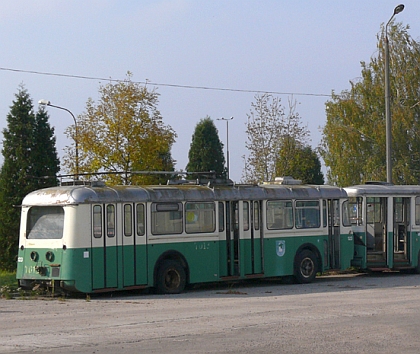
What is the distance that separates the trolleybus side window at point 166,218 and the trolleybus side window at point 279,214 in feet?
9.85

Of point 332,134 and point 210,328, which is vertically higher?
point 332,134

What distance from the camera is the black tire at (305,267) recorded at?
24453 mm

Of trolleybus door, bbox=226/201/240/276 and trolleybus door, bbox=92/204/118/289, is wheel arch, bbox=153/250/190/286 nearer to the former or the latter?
trolleybus door, bbox=92/204/118/289

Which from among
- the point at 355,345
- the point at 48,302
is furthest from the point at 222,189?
the point at 355,345

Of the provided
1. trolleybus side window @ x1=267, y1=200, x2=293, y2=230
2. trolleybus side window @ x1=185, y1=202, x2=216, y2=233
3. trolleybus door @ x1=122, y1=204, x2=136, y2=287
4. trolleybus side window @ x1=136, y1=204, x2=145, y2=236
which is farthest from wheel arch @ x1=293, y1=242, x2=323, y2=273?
trolleybus door @ x1=122, y1=204, x2=136, y2=287

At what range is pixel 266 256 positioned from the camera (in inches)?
931

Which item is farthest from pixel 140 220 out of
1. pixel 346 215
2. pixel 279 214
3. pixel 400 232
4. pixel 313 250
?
pixel 400 232

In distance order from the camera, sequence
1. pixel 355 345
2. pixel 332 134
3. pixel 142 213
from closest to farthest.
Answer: pixel 355 345
pixel 142 213
pixel 332 134

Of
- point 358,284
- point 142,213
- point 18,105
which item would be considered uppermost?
point 18,105

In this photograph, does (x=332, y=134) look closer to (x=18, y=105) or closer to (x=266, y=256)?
(x=18, y=105)

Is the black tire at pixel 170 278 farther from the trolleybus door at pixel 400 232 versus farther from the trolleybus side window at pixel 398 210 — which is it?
the trolleybus side window at pixel 398 210

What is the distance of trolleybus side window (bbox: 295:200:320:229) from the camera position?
971 inches

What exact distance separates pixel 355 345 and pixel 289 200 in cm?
1240

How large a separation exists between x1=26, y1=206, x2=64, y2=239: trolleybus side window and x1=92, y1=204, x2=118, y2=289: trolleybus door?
0.80 meters
